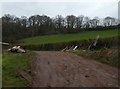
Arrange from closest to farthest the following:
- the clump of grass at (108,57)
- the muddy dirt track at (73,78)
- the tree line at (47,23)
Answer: the muddy dirt track at (73,78), the clump of grass at (108,57), the tree line at (47,23)

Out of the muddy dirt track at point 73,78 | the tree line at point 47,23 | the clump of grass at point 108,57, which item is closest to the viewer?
the muddy dirt track at point 73,78

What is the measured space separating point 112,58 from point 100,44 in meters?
17.8

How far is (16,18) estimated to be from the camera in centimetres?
9556

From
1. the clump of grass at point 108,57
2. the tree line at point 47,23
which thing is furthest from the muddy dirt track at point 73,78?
the tree line at point 47,23

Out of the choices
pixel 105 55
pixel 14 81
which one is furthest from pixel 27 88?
pixel 105 55

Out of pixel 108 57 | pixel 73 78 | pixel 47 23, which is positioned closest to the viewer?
pixel 73 78

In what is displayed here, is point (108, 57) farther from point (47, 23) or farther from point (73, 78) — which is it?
point (47, 23)

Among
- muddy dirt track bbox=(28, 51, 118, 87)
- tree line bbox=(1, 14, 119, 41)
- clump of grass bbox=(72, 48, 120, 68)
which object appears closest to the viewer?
muddy dirt track bbox=(28, 51, 118, 87)

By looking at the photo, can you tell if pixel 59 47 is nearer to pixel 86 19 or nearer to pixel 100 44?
pixel 100 44

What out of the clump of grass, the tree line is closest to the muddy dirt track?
the clump of grass

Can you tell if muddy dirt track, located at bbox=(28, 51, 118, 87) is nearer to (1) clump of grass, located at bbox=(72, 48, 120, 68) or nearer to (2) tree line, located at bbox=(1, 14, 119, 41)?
(1) clump of grass, located at bbox=(72, 48, 120, 68)

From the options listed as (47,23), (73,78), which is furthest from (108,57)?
(47,23)

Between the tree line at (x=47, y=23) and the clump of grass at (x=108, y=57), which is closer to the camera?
the clump of grass at (x=108, y=57)

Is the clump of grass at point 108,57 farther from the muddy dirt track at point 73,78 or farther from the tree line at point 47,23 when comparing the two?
the tree line at point 47,23
